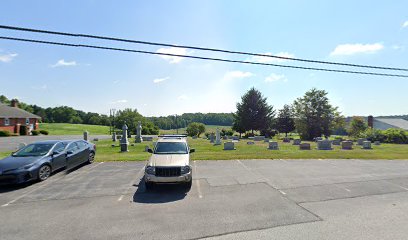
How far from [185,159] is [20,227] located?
17.0 ft

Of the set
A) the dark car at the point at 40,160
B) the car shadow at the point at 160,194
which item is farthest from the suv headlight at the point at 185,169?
the dark car at the point at 40,160

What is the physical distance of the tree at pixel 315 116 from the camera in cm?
5341

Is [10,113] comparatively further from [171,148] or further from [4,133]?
[171,148]

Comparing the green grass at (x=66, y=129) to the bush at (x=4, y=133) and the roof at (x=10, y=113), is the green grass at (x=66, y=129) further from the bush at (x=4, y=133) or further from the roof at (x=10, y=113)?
the bush at (x=4, y=133)

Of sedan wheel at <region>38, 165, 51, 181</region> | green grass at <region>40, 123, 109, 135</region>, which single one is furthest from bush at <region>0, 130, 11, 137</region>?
sedan wheel at <region>38, 165, 51, 181</region>

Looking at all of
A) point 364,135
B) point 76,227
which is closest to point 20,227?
point 76,227

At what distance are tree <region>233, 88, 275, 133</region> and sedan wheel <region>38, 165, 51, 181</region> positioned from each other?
173 feet

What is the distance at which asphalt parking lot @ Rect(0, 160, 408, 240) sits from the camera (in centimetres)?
552

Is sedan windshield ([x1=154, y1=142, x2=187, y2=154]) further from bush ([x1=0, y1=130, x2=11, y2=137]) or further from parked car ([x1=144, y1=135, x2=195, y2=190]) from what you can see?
bush ([x1=0, y1=130, x2=11, y2=137])

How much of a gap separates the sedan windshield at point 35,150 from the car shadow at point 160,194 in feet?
15.9

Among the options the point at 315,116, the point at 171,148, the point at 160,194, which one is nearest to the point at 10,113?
the point at 171,148

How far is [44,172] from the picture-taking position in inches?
404

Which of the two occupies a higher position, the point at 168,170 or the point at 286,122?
the point at 286,122

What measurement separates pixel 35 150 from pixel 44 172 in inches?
53.7
